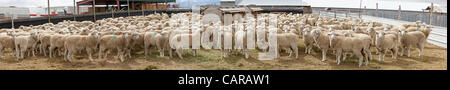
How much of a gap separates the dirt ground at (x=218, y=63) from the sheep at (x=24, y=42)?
374mm

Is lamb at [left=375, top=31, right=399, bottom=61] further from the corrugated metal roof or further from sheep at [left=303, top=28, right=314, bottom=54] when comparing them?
the corrugated metal roof

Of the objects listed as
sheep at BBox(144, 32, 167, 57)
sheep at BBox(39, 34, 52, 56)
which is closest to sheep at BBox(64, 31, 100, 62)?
sheep at BBox(39, 34, 52, 56)

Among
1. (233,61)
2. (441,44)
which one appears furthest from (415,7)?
(233,61)

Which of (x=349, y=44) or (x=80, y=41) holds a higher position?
(x=80, y=41)

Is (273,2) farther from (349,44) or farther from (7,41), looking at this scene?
(7,41)

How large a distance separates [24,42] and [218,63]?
25.7ft

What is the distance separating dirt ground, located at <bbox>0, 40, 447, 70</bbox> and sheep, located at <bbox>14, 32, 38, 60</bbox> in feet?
1.23

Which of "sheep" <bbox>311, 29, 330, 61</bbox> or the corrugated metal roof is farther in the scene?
the corrugated metal roof

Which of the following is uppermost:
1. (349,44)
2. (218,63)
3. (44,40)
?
(44,40)

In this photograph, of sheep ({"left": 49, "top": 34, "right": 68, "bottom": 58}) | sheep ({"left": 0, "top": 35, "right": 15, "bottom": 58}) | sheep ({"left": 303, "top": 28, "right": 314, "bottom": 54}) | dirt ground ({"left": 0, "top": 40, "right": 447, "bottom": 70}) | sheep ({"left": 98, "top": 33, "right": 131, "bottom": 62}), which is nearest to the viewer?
dirt ground ({"left": 0, "top": 40, "right": 447, "bottom": 70})

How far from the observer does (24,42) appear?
449 inches

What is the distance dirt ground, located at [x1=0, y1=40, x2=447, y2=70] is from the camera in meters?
10.2

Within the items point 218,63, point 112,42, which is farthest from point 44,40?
point 218,63

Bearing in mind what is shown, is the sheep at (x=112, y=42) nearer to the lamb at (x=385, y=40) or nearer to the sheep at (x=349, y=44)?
the sheep at (x=349, y=44)
